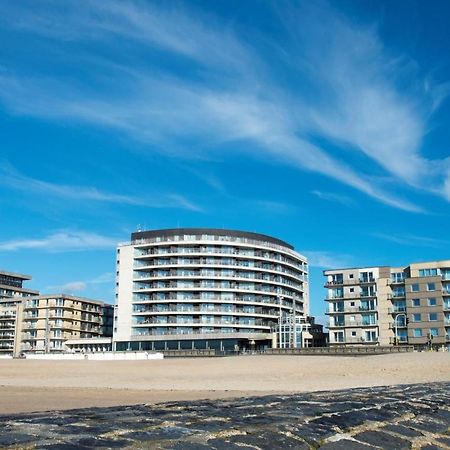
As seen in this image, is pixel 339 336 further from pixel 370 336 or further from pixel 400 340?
pixel 400 340

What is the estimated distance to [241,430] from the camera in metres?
4.76

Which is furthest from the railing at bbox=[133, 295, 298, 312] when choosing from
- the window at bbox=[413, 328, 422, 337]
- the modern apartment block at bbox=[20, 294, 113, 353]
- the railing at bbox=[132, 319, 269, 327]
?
the window at bbox=[413, 328, 422, 337]

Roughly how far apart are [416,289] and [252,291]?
32154 mm

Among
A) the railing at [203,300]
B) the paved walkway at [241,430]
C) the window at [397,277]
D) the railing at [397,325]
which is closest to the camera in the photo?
the paved walkway at [241,430]

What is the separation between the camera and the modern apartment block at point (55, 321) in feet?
398

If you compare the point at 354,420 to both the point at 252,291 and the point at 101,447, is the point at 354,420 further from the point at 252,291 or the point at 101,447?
the point at 252,291

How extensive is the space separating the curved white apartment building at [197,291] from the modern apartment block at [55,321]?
17730mm

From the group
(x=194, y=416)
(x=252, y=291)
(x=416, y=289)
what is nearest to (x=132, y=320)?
(x=252, y=291)

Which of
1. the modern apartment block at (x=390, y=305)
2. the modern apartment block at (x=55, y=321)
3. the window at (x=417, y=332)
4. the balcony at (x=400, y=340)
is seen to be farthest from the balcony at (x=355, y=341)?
the modern apartment block at (x=55, y=321)

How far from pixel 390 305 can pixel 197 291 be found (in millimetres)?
Answer: 36762

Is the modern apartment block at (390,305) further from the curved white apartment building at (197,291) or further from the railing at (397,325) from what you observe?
the curved white apartment building at (197,291)

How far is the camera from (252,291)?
111188 millimetres

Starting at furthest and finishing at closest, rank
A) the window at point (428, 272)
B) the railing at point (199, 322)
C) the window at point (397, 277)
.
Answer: the railing at point (199, 322) → the window at point (397, 277) → the window at point (428, 272)

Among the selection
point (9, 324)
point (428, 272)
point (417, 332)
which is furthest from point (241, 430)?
point (9, 324)
